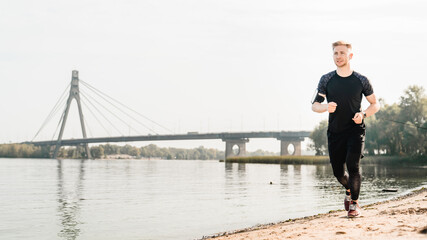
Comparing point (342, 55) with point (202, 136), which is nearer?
point (342, 55)

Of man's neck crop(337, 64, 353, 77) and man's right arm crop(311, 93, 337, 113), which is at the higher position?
man's neck crop(337, 64, 353, 77)

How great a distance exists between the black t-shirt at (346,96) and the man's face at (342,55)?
0.69 feet

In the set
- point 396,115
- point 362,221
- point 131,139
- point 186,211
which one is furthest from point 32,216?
point 131,139

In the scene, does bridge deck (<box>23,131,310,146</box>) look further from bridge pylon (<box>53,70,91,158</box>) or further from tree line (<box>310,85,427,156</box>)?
tree line (<box>310,85,427,156</box>)

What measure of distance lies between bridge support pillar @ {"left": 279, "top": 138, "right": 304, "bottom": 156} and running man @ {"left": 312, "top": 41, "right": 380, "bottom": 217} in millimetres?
106862

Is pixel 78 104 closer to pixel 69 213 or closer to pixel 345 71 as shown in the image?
pixel 69 213

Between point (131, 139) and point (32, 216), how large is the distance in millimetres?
97020

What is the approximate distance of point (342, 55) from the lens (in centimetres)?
752

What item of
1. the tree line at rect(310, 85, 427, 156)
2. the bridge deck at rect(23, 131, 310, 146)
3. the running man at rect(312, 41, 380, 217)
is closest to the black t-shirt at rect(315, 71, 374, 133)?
the running man at rect(312, 41, 380, 217)

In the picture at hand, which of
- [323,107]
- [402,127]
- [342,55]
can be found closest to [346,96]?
[323,107]

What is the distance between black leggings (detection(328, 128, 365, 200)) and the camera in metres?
7.52

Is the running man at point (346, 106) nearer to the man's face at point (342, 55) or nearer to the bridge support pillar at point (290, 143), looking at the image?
the man's face at point (342, 55)

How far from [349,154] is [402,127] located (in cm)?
6511

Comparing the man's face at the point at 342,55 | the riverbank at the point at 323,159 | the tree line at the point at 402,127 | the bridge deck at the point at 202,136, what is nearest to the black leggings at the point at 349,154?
the man's face at the point at 342,55
